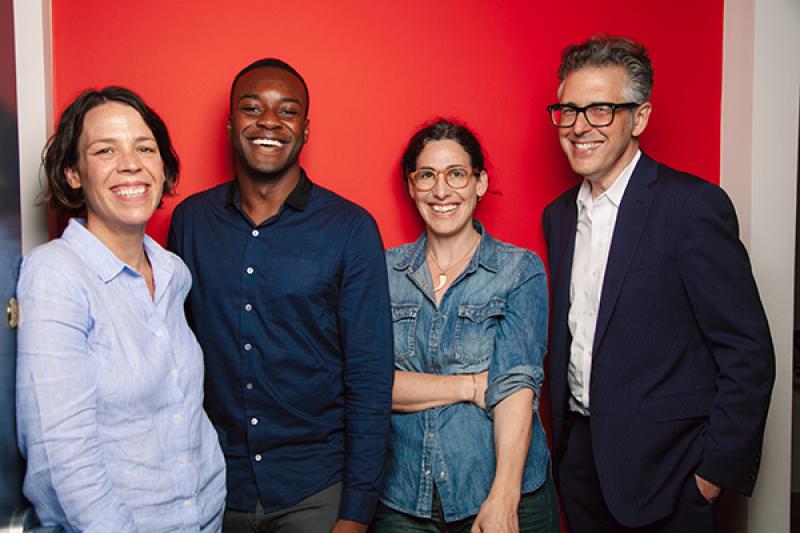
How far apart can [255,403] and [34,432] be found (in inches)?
25.6

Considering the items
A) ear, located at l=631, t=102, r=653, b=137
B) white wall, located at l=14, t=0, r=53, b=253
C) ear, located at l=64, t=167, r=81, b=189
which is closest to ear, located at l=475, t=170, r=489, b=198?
ear, located at l=631, t=102, r=653, b=137

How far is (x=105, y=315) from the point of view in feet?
5.29

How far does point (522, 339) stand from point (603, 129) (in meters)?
0.71

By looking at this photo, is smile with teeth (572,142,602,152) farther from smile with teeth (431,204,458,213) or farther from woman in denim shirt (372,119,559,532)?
smile with teeth (431,204,458,213)

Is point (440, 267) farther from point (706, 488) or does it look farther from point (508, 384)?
point (706, 488)

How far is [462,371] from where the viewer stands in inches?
85.1

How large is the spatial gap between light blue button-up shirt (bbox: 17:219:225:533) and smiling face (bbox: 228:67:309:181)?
0.44 metres

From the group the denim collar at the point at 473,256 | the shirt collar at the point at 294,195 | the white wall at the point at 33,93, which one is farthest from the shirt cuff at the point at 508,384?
the white wall at the point at 33,93

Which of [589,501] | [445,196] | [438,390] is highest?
[445,196]

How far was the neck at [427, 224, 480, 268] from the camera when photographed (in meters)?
2.33

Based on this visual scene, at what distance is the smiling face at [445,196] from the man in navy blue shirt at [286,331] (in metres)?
0.24

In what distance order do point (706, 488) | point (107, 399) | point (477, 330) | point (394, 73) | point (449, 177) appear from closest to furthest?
point (107, 399), point (706, 488), point (477, 330), point (449, 177), point (394, 73)

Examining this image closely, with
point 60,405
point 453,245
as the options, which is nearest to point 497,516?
point 453,245

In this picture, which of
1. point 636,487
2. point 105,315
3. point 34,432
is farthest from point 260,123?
point 636,487
